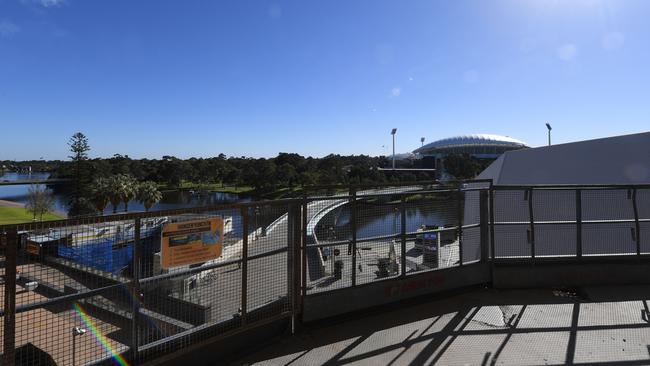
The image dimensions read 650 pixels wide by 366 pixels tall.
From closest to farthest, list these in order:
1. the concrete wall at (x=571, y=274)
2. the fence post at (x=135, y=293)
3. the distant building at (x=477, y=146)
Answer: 1. the fence post at (x=135, y=293)
2. the concrete wall at (x=571, y=274)
3. the distant building at (x=477, y=146)

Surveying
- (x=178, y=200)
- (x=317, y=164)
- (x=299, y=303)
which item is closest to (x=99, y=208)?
(x=178, y=200)

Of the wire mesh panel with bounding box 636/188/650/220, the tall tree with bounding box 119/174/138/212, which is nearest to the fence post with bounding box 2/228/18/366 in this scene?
the wire mesh panel with bounding box 636/188/650/220

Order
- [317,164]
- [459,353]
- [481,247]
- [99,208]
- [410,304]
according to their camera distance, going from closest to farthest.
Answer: [459,353], [410,304], [481,247], [99,208], [317,164]

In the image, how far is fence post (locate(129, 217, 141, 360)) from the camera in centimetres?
342

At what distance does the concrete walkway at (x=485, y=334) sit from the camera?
398 cm

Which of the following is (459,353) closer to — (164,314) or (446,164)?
(164,314)

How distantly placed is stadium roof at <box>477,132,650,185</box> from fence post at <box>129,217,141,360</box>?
52.6ft

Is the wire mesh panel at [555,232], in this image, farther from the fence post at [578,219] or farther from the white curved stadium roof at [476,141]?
the white curved stadium roof at [476,141]

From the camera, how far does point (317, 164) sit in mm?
136625

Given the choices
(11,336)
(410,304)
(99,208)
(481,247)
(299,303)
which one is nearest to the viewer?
(11,336)

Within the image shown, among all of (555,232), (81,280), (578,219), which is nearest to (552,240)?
(555,232)

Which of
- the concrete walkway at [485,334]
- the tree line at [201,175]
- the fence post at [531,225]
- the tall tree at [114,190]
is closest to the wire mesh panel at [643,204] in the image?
the concrete walkway at [485,334]

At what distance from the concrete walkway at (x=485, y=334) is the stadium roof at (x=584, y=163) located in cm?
1141

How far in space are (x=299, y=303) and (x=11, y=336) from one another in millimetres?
2734
